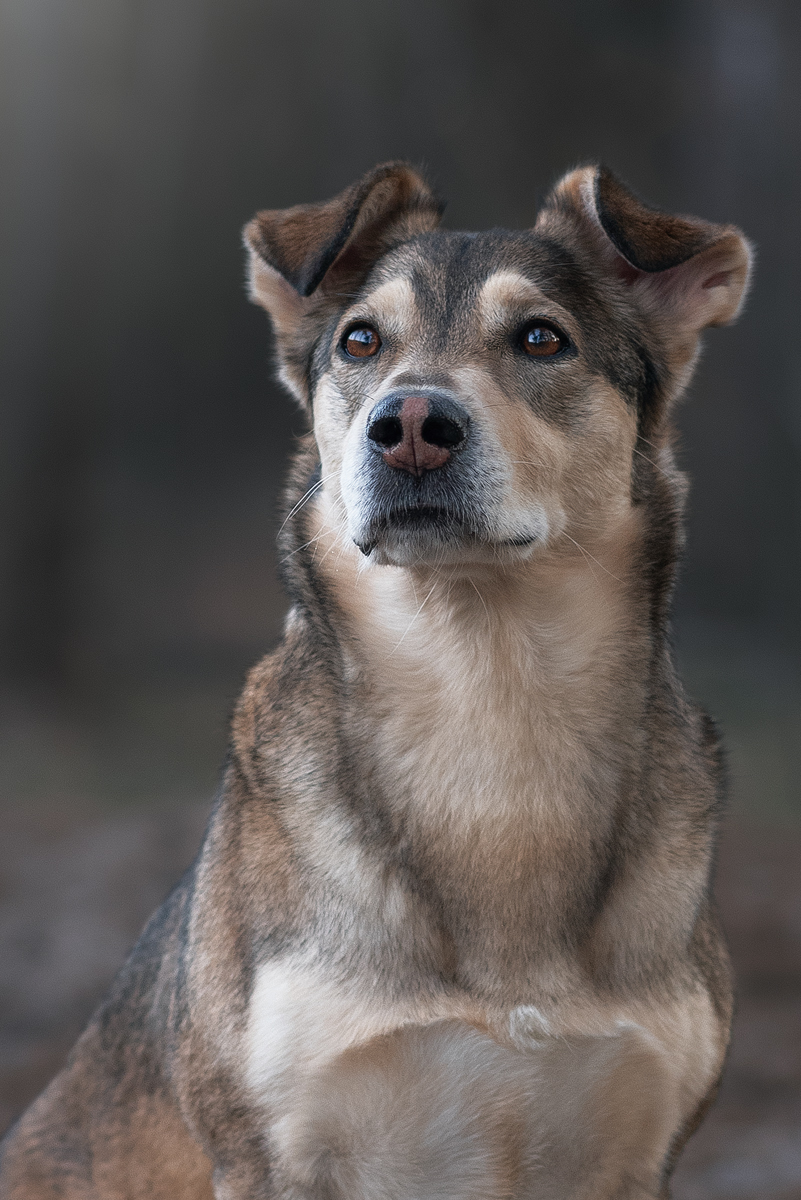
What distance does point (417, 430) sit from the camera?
7.77 feet

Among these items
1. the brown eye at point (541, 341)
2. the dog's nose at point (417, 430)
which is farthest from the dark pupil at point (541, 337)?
the dog's nose at point (417, 430)

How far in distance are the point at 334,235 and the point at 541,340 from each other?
499 millimetres

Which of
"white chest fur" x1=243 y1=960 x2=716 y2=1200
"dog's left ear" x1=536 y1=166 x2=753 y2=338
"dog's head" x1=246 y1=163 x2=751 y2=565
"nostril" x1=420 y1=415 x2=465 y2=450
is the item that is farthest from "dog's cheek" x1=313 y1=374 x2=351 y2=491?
"white chest fur" x1=243 y1=960 x2=716 y2=1200

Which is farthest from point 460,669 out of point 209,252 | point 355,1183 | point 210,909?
point 209,252

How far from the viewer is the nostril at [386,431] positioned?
7.79ft

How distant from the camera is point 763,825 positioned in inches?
265

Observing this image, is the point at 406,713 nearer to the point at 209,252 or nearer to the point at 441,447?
the point at 441,447

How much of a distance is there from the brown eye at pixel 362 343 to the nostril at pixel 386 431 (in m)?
0.42

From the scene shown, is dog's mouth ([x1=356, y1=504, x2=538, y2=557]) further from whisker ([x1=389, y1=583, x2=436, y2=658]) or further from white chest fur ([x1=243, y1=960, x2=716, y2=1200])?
white chest fur ([x1=243, y1=960, x2=716, y2=1200])

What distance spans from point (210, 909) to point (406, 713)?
0.61m

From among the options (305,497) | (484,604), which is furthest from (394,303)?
(484,604)

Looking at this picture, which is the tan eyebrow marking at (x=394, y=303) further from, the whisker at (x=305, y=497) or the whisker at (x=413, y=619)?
the whisker at (x=413, y=619)

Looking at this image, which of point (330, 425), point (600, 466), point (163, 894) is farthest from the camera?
point (163, 894)

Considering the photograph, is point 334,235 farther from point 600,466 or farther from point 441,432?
point 600,466
